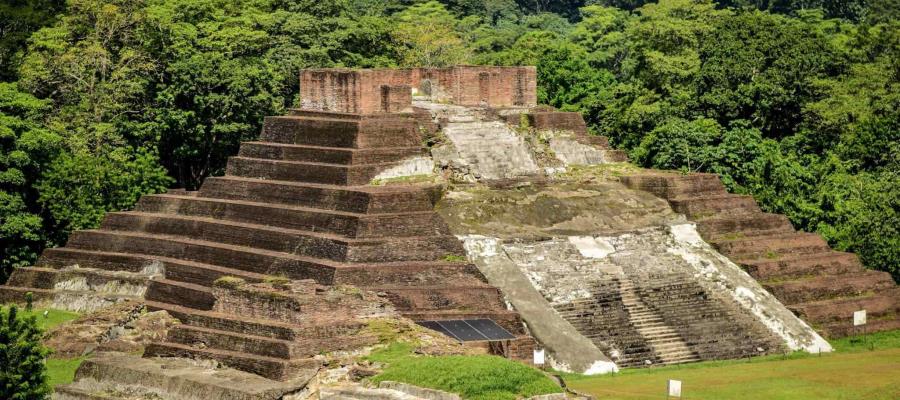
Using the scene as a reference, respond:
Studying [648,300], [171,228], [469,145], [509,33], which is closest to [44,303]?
[171,228]

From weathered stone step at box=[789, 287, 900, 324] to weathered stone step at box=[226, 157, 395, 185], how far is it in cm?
933

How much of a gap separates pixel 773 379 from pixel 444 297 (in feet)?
21.5

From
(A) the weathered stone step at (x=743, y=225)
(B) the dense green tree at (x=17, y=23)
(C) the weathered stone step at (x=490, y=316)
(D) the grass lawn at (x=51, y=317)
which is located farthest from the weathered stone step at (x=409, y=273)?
(B) the dense green tree at (x=17, y=23)

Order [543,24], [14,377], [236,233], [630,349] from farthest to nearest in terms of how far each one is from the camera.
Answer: [543,24], [236,233], [630,349], [14,377]

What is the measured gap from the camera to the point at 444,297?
131ft

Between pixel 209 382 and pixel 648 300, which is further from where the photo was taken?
pixel 648 300

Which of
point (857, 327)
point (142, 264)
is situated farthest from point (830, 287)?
point (142, 264)

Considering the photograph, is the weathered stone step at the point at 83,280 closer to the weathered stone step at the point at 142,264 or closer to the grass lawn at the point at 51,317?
the weathered stone step at the point at 142,264

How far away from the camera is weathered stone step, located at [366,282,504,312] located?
39375 mm

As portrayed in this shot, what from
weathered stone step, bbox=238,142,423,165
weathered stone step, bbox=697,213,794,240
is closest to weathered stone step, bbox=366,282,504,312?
weathered stone step, bbox=238,142,423,165

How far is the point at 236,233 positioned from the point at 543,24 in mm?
51133

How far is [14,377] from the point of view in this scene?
35.8m

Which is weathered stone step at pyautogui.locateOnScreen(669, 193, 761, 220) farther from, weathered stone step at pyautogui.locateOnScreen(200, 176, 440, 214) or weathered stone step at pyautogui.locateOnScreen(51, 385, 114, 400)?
weathered stone step at pyautogui.locateOnScreen(51, 385, 114, 400)

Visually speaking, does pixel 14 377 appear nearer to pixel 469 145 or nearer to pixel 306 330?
pixel 306 330
